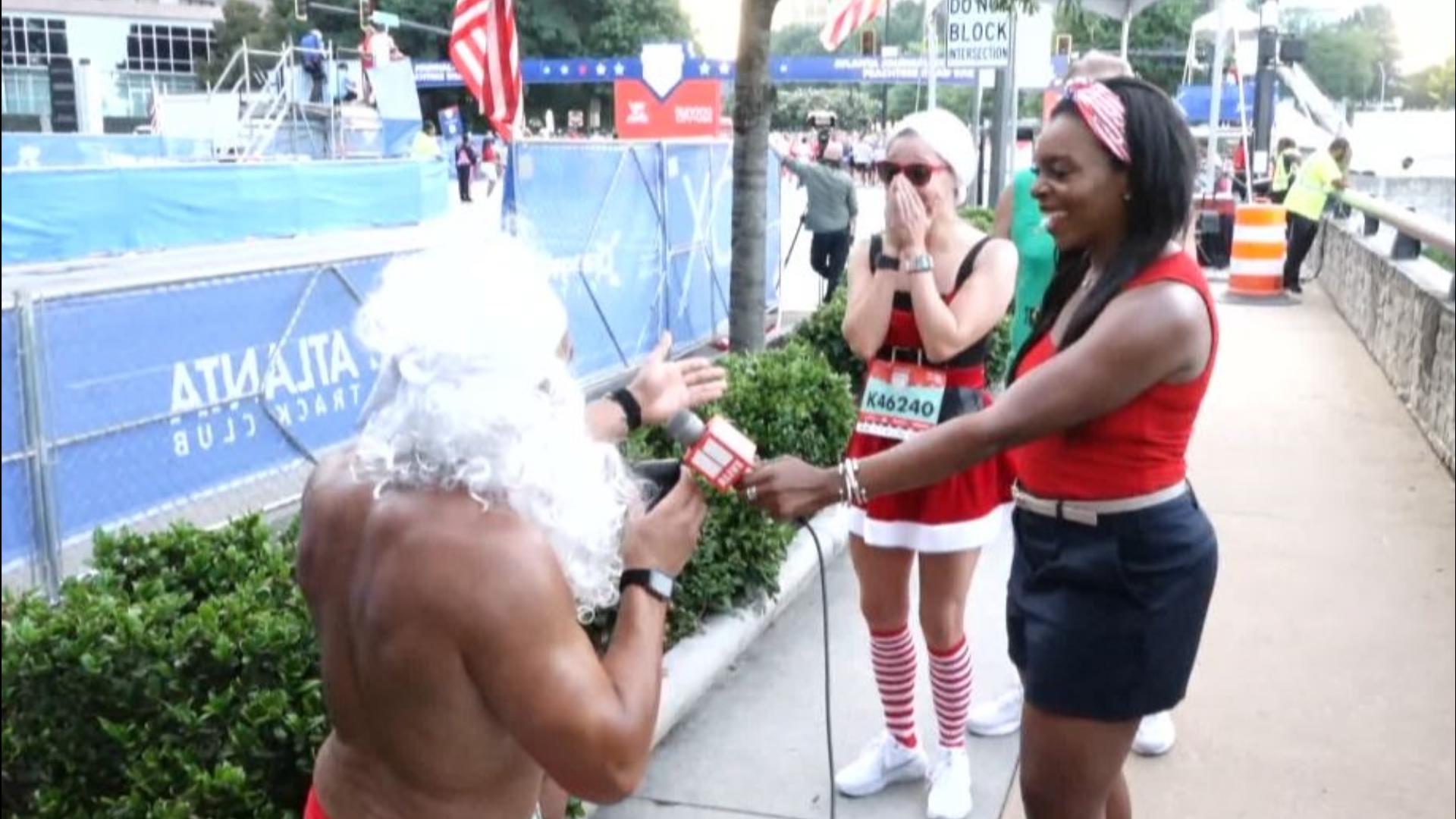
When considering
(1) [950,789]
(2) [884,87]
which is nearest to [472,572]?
(1) [950,789]

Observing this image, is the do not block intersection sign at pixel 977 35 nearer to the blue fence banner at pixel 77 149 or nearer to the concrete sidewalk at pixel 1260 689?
the concrete sidewalk at pixel 1260 689

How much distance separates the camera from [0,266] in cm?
148

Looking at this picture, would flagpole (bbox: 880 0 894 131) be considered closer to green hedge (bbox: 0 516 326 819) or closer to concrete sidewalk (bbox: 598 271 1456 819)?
concrete sidewalk (bbox: 598 271 1456 819)

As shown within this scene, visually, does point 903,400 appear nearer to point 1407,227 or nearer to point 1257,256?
point 1407,227

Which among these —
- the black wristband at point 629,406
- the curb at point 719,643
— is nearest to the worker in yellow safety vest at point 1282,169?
the curb at point 719,643

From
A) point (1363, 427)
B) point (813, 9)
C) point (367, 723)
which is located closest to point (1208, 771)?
point (367, 723)

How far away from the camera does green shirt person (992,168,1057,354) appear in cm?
416

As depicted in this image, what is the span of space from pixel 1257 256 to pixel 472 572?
13.9 m

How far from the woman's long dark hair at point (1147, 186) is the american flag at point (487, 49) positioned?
69.8 inches

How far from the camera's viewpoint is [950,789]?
372cm

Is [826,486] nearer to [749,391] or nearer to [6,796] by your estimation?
[6,796]

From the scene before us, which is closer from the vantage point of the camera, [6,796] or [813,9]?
[6,796]

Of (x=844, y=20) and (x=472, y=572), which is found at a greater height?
(x=844, y=20)

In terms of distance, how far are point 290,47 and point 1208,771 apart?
3051mm
